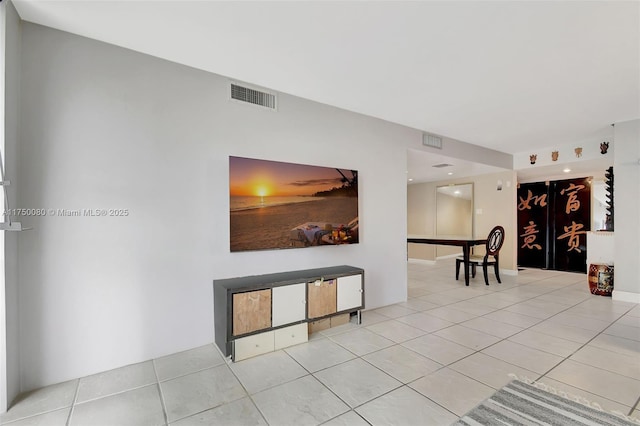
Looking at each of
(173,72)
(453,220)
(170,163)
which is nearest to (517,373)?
(170,163)

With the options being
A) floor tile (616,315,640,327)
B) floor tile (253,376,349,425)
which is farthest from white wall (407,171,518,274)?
floor tile (253,376,349,425)

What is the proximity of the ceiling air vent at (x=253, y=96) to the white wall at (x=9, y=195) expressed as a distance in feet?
4.99

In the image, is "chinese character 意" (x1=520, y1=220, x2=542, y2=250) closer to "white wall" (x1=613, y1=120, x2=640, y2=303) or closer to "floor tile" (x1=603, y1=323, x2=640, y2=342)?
"white wall" (x1=613, y1=120, x2=640, y2=303)

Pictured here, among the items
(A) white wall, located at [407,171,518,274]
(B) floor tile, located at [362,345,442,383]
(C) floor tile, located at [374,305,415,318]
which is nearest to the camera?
(B) floor tile, located at [362,345,442,383]

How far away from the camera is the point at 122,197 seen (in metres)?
2.39

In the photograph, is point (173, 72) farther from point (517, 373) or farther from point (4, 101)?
point (517, 373)

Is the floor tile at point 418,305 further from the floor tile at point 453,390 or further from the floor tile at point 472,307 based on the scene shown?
the floor tile at point 453,390

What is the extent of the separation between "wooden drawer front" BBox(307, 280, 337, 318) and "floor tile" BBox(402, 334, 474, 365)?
2.62 ft

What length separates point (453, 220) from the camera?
763 cm

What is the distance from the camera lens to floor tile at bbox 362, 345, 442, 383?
225 centimetres

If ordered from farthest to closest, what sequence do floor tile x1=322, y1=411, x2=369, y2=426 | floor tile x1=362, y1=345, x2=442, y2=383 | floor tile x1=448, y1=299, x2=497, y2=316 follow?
floor tile x1=448, y1=299, x2=497, y2=316
floor tile x1=362, y1=345, x2=442, y2=383
floor tile x1=322, y1=411, x2=369, y2=426

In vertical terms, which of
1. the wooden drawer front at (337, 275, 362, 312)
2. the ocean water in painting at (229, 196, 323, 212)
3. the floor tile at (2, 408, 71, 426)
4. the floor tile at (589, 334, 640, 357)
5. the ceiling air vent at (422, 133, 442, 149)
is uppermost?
the ceiling air vent at (422, 133, 442, 149)

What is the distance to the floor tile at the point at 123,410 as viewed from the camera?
175cm

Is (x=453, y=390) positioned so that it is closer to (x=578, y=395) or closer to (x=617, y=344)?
(x=578, y=395)
